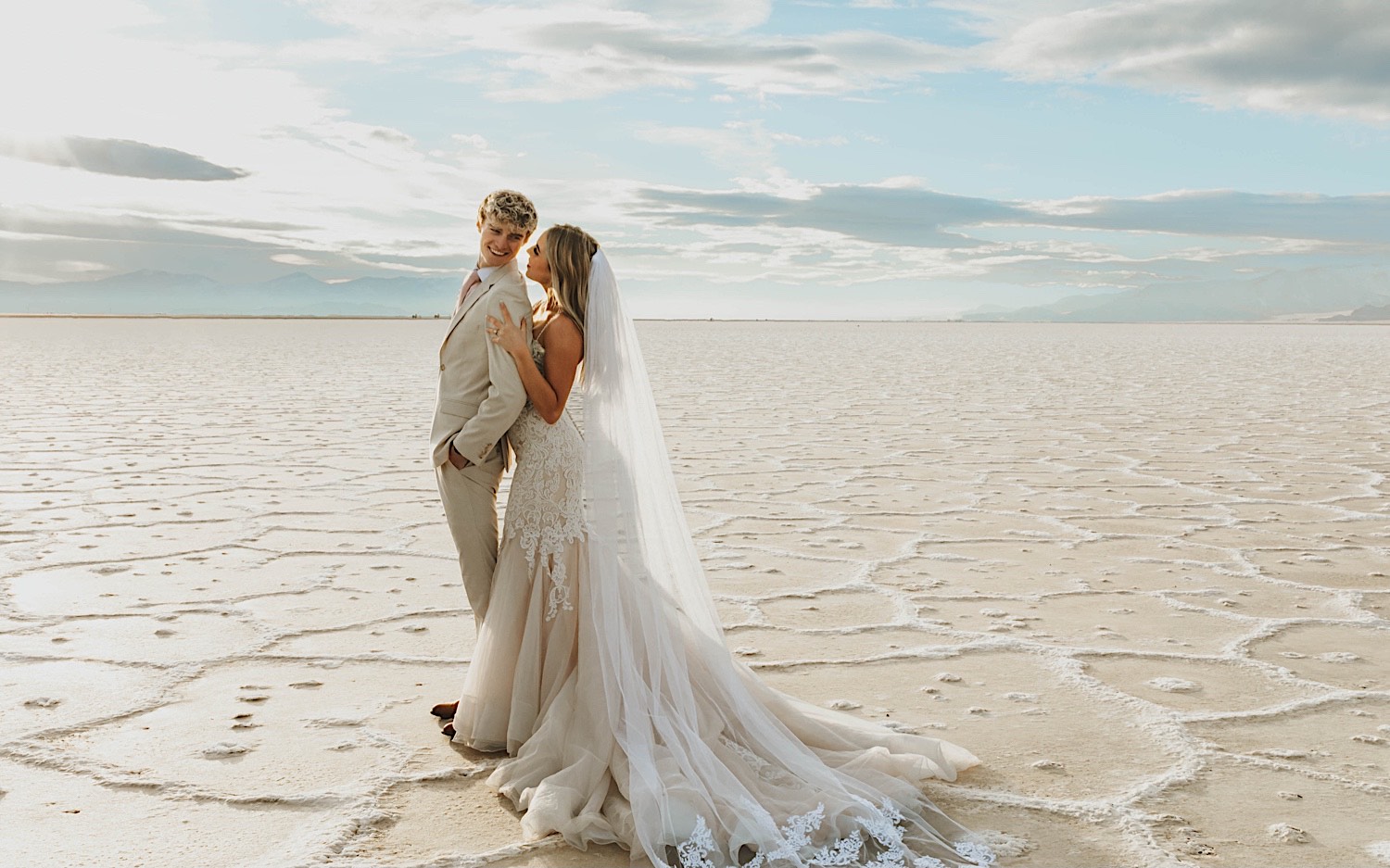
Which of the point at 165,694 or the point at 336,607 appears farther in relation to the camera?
the point at 336,607

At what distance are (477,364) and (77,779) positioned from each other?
131cm

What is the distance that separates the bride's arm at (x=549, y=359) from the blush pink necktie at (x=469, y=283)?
0.17 metres

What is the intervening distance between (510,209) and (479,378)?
412 millimetres

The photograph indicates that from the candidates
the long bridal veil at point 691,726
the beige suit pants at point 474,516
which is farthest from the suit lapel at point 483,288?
the beige suit pants at point 474,516

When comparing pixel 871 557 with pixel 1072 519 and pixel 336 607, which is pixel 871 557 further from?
A: pixel 336 607

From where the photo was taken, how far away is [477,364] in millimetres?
2898

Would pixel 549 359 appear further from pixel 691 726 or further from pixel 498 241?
pixel 691 726

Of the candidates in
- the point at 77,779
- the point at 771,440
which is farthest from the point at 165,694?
the point at 771,440

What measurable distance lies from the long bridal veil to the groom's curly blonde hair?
0.20 metres

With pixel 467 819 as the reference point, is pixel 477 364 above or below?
above

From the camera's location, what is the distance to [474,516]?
2982 mm

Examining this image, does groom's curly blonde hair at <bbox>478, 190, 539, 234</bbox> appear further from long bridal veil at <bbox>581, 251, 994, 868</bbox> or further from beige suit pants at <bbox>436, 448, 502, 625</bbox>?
beige suit pants at <bbox>436, 448, 502, 625</bbox>

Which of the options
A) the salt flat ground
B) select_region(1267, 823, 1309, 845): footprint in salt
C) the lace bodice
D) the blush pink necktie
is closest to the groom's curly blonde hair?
the blush pink necktie

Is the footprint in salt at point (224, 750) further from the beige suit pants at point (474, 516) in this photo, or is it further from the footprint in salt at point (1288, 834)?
the footprint in salt at point (1288, 834)
